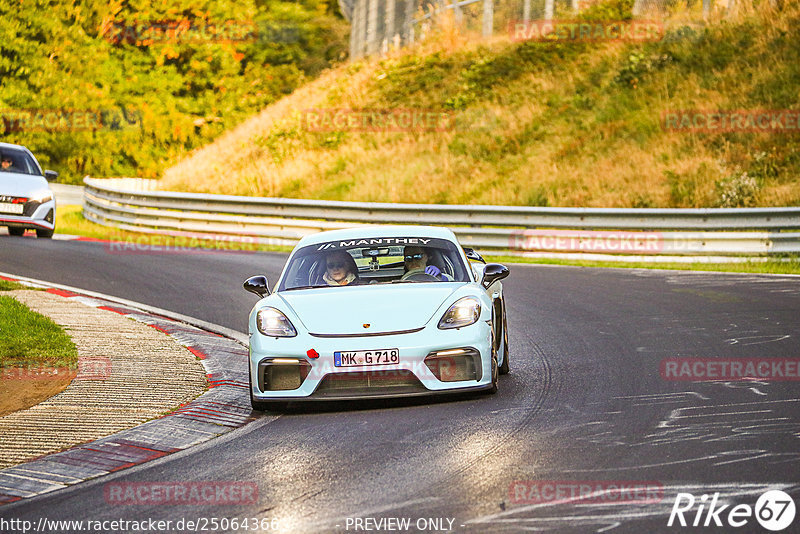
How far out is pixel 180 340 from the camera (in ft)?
37.7

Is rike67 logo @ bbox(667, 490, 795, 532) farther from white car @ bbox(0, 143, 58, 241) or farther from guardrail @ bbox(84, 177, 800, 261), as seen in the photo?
white car @ bbox(0, 143, 58, 241)

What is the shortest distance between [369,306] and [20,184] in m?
15.4

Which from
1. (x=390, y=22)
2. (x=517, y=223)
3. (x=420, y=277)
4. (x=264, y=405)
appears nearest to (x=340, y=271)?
(x=420, y=277)

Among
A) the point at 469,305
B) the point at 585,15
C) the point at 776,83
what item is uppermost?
the point at 585,15

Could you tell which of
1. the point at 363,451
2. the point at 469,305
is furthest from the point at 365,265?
the point at 363,451

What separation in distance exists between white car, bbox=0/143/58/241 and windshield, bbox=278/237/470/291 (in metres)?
13.6

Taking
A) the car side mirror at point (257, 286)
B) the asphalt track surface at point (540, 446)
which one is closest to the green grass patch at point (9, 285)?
the asphalt track surface at point (540, 446)

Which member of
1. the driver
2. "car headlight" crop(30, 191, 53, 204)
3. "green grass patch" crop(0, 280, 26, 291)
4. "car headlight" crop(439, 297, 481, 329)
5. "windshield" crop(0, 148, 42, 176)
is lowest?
"green grass patch" crop(0, 280, 26, 291)

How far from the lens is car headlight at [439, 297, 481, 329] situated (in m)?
8.25

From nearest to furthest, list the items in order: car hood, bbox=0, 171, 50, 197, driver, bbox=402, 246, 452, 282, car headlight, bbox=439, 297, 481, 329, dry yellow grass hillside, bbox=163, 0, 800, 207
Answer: car headlight, bbox=439, 297, 481, 329
driver, bbox=402, 246, 452, 282
car hood, bbox=0, 171, 50, 197
dry yellow grass hillside, bbox=163, 0, 800, 207

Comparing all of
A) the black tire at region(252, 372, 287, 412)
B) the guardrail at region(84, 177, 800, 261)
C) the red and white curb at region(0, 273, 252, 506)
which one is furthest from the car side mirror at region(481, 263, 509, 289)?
the guardrail at region(84, 177, 800, 261)

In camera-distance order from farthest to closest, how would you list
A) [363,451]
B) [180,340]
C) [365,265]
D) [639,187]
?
[639,187]
[180,340]
[365,265]
[363,451]

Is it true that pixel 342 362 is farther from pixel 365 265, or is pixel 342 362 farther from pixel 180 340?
pixel 180 340

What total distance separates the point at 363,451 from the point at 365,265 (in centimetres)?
378
